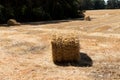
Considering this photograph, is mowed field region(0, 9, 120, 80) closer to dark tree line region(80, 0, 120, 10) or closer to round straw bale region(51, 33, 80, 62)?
round straw bale region(51, 33, 80, 62)

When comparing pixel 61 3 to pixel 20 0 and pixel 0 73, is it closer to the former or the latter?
pixel 20 0

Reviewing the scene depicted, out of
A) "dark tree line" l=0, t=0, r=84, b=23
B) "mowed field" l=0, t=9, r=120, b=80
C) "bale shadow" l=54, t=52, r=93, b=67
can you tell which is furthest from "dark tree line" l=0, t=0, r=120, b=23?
"bale shadow" l=54, t=52, r=93, b=67

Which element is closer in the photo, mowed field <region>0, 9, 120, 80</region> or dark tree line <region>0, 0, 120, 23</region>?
mowed field <region>0, 9, 120, 80</region>

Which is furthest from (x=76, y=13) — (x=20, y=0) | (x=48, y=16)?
(x=20, y=0)

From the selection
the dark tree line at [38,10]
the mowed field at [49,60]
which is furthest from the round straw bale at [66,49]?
the dark tree line at [38,10]

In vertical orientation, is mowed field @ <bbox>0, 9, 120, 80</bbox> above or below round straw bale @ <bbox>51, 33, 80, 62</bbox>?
below

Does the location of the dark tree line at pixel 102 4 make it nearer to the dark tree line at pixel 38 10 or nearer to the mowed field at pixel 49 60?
the dark tree line at pixel 38 10

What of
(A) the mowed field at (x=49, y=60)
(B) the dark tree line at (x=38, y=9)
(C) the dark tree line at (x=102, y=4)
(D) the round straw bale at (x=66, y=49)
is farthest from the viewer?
(C) the dark tree line at (x=102, y=4)

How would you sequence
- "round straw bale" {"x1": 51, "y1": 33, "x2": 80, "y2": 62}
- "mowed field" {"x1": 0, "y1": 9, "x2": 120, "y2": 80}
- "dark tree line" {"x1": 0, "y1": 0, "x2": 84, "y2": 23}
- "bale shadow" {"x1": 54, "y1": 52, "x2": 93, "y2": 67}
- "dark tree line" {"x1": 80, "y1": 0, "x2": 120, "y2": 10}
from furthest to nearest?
"dark tree line" {"x1": 80, "y1": 0, "x2": 120, "y2": 10} < "dark tree line" {"x1": 0, "y1": 0, "x2": 84, "y2": 23} < "round straw bale" {"x1": 51, "y1": 33, "x2": 80, "y2": 62} < "bale shadow" {"x1": 54, "y1": 52, "x2": 93, "y2": 67} < "mowed field" {"x1": 0, "y1": 9, "x2": 120, "y2": 80}

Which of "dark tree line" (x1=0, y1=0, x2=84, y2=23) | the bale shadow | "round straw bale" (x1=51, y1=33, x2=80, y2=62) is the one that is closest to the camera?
the bale shadow

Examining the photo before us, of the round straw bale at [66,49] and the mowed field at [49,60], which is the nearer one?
Answer: the mowed field at [49,60]

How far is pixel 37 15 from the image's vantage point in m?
44.1

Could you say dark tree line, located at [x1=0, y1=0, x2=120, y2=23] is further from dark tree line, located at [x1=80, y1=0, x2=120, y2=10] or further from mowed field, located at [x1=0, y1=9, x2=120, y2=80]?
dark tree line, located at [x1=80, y1=0, x2=120, y2=10]

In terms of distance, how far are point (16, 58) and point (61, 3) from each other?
35.7m
